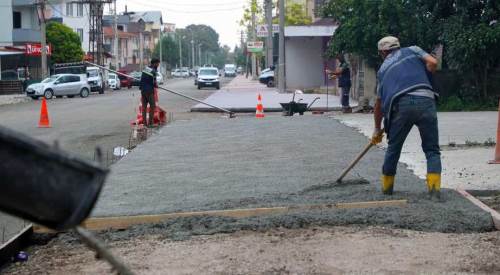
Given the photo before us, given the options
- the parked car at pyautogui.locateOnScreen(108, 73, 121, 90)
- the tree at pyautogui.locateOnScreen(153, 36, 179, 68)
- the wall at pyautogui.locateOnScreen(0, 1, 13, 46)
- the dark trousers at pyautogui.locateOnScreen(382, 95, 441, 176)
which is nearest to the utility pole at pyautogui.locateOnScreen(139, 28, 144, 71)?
the tree at pyautogui.locateOnScreen(153, 36, 179, 68)

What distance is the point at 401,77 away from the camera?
24.9 ft

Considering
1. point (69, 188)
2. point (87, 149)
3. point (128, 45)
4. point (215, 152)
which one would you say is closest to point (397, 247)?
point (69, 188)

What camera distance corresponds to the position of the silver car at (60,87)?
1720 inches

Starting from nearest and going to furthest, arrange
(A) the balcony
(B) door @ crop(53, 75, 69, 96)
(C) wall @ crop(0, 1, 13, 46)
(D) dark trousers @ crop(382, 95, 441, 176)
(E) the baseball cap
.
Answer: (D) dark trousers @ crop(382, 95, 441, 176) → (E) the baseball cap → (B) door @ crop(53, 75, 69, 96) → (C) wall @ crop(0, 1, 13, 46) → (A) the balcony

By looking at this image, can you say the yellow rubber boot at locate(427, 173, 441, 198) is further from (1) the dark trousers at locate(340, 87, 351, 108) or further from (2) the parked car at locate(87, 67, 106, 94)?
(2) the parked car at locate(87, 67, 106, 94)

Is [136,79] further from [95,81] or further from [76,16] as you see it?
[76,16]

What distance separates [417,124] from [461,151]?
4.50m

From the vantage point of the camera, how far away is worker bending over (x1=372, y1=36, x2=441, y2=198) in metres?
7.52

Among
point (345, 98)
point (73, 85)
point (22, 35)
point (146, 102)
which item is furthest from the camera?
point (22, 35)

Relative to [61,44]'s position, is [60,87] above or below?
below

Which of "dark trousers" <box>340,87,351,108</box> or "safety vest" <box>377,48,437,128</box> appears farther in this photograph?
"dark trousers" <box>340,87,351,108</box>

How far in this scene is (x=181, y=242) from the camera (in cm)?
629

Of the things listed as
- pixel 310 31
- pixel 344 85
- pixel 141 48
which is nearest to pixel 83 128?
pixel 344 85

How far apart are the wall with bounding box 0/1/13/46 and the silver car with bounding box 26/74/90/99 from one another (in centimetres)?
1446
